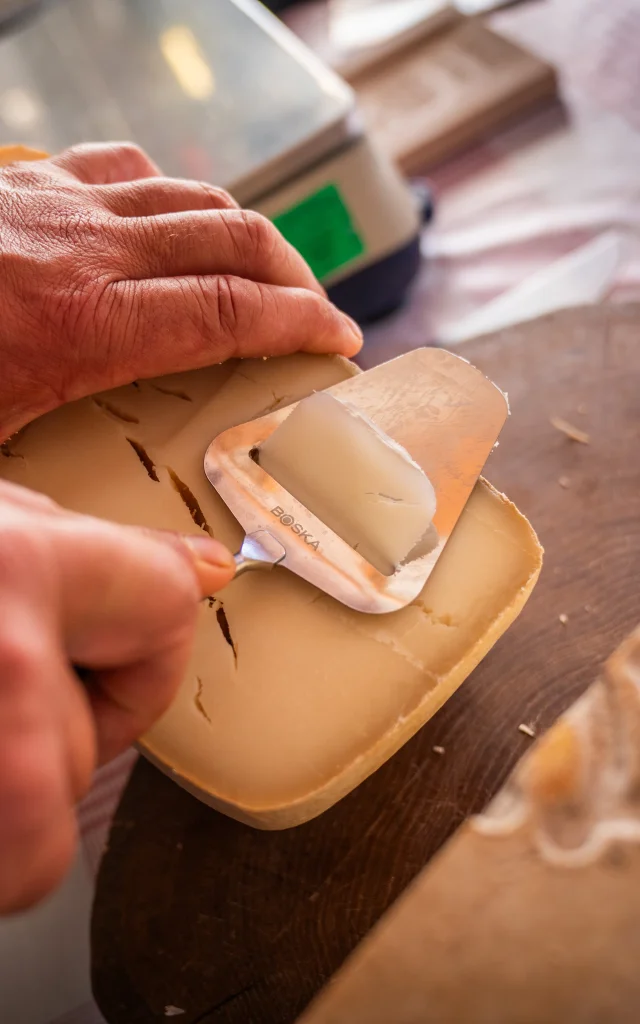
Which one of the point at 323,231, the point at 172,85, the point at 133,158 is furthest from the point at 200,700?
the point at 172,85

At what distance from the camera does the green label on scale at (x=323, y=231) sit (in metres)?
1.09

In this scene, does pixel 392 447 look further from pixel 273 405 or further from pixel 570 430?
pixel 570 430

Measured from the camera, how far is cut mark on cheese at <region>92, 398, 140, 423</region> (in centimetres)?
73

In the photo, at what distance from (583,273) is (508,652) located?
89cm

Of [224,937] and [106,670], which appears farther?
[224,937]

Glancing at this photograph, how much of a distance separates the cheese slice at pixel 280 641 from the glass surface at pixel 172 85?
1.74 ft

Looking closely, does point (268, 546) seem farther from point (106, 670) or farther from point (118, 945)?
point (118, 945)

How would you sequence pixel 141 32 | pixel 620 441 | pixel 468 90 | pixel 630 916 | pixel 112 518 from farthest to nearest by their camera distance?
pixel 468 90, pixel 141 32, pixel 620 441, pixel 112 518, pixel 630 916

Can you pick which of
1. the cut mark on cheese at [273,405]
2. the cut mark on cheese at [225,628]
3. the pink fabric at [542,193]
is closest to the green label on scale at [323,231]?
the pink fabric at [542,193]

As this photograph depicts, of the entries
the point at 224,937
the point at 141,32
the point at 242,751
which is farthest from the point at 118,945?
the point at 141,32

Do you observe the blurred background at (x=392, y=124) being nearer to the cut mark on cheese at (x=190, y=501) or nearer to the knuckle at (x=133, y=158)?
the knuckle at (x=133, y=158)

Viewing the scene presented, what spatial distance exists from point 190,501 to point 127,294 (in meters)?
0.20

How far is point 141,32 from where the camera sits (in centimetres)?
115

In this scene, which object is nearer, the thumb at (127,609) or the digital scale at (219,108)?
the thumb at (127,609)
